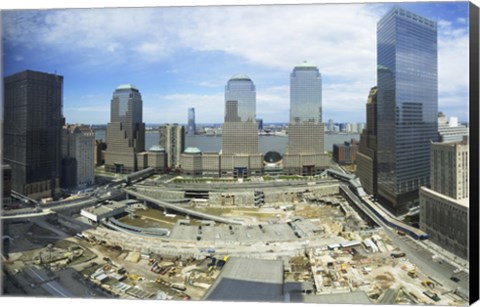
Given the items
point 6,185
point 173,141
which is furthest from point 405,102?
point 173,141

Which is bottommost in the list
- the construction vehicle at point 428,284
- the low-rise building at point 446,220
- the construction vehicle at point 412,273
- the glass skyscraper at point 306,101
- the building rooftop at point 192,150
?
the construction vehicle at point 428,284

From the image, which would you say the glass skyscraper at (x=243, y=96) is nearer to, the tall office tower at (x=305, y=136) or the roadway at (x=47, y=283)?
the tall office tower at (x=305, y=136)

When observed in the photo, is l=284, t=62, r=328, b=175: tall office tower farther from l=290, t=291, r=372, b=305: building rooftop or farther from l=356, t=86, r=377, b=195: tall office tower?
l=290, t=291, r=372, b=305: building rooftop

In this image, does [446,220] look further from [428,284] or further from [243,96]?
[243,96]

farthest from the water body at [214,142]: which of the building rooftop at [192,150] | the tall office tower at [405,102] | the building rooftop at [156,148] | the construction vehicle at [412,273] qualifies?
the construction vehicle at [412,273]

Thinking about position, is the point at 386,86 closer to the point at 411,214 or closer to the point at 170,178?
the point at 411,214

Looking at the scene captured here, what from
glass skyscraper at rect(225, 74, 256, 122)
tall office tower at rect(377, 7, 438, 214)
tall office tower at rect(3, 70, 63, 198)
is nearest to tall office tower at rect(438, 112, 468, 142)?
tall office tower at rect(377, 7, 438, 214)
